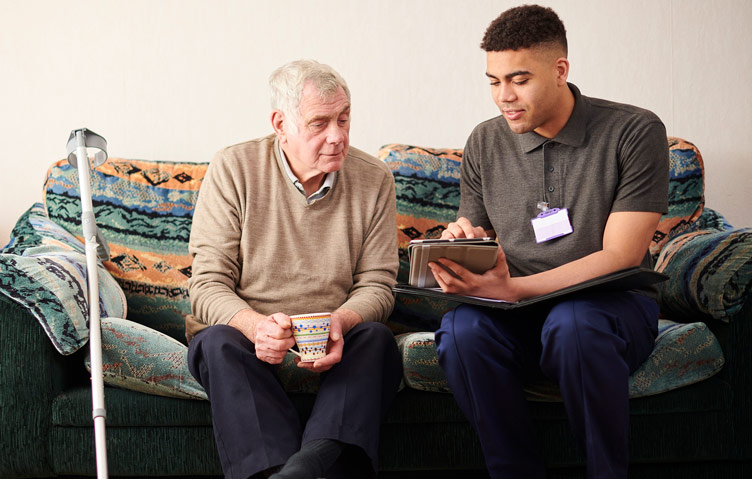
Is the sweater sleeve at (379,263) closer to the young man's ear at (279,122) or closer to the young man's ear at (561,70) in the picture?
the young man's ear at (279,122)

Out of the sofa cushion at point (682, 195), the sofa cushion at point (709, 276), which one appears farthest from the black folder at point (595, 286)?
the sofa cushion at point (682, 195)

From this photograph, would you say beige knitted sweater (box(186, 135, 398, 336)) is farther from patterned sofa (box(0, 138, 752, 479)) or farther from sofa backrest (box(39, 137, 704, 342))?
sofa backrest (box(39, 137, 704, 342))

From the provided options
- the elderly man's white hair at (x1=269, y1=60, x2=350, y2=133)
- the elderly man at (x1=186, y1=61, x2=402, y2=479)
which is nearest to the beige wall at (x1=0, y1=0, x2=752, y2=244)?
the elderly man at (x1=186, y1=61, x2=402, y2=479)

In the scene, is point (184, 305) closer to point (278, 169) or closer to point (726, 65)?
point (278, 169)

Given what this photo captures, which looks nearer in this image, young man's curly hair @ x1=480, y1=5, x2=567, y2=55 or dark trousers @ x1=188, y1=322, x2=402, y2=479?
dark trousers @ x1=188, y1=322, x2=402, y2=479

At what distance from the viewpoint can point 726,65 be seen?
274 cm

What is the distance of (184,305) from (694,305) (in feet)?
4.94

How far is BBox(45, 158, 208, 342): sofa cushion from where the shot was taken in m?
2.24

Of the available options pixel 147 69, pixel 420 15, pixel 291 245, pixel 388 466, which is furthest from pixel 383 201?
pixel 147 69

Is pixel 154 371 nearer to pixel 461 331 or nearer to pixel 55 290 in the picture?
pixel 55 290

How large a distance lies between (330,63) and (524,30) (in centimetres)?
112

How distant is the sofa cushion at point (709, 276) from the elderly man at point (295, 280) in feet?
2.63

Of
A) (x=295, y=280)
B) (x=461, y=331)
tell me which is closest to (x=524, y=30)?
(x=461, y=331)

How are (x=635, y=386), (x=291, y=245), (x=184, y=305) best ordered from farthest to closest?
(x=184, y=305), (x=291, y=245), (x=635, y=386)
